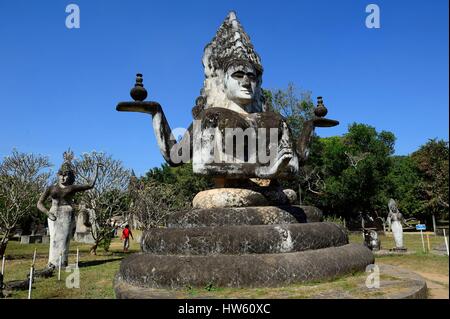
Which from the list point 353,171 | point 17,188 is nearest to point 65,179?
point 17,188

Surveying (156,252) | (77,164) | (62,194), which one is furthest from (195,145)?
(77,164)

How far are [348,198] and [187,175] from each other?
596 inches

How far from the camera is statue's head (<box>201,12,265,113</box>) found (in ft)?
20.5

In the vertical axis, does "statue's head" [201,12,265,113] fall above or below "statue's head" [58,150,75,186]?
above

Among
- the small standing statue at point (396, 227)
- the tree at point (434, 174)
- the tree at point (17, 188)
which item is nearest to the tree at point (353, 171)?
the tree at point (434, 174)

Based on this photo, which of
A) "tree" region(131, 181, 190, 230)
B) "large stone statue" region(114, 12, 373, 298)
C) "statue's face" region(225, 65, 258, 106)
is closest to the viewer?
"large stone statue" region(114, 12, 373, 298)

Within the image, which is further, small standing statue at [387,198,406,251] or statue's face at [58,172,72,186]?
small standing statue at [387,198,406,251]

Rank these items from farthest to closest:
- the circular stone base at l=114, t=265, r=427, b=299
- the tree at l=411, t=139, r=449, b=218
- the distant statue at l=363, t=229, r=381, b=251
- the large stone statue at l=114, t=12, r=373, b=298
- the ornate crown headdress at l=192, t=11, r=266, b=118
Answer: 1. the tree at l=411, t=139, r=449, b=218
2. the distant statue at l=363, t=229, r=381, b=251
3. the ornate crown headdress at l=192, t=11, r=266, b=118
4. the large stone statue at l=114, t=12, r=373, b=298
5. the circular stone base at l=114, t=265, r=427, b=299

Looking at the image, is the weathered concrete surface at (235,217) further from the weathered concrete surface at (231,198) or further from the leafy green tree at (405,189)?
the leafy green tree at (405,189)

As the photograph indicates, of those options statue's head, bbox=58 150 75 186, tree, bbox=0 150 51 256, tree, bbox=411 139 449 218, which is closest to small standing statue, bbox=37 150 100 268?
statue's head, bbox=58 150 75 186

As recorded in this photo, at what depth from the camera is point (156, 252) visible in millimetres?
5207

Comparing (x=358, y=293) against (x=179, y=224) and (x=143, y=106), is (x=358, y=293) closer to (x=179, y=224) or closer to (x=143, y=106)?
(x=179, y=224)

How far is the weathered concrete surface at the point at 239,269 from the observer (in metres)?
4.36

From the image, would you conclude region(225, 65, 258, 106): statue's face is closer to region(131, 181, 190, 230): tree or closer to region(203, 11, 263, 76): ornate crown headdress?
region(203, 11, 263, 76): ornate crown headdress
